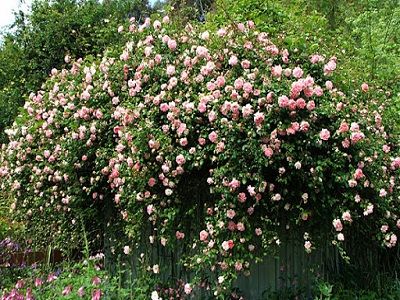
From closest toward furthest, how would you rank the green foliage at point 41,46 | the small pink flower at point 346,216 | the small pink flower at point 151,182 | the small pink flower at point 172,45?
the small pink flower at point 346,216
the small pink flower at point 151,182
the small pink flower at point 172,45
the green foliage at point 41,46

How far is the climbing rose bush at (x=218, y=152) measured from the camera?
11.7 feet

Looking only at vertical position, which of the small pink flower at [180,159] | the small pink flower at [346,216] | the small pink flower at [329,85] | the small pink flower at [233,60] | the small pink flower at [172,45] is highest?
the small pink flower at [172,45]

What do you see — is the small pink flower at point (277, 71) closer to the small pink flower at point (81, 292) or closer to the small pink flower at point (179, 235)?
the small pink flower at point (179, 235)

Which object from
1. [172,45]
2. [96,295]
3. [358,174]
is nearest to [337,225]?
[358,174]

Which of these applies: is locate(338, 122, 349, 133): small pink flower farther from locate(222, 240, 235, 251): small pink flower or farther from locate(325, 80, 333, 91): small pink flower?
locate(222, 240, 235, 251): small pink flower

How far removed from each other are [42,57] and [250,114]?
7.71m

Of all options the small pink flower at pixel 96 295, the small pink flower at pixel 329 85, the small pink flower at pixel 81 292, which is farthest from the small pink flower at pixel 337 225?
the small pink flower at pixel 81 292

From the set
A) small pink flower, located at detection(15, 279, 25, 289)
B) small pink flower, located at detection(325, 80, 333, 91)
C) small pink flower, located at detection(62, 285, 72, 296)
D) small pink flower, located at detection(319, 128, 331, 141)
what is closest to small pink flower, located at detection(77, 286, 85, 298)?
small pink flower, located at detection(62, 285, 72, 296)

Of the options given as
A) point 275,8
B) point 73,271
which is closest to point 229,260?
point 73,271

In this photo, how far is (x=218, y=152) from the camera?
3605 mm

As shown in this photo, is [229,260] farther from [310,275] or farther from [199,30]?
[199,30]

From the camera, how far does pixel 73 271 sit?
4.62m

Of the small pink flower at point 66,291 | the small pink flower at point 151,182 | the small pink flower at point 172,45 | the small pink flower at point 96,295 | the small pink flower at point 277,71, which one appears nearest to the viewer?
the small pink flower at point 96,295

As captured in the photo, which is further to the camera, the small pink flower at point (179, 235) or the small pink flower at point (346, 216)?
the small pink flower at point (179, 235)
